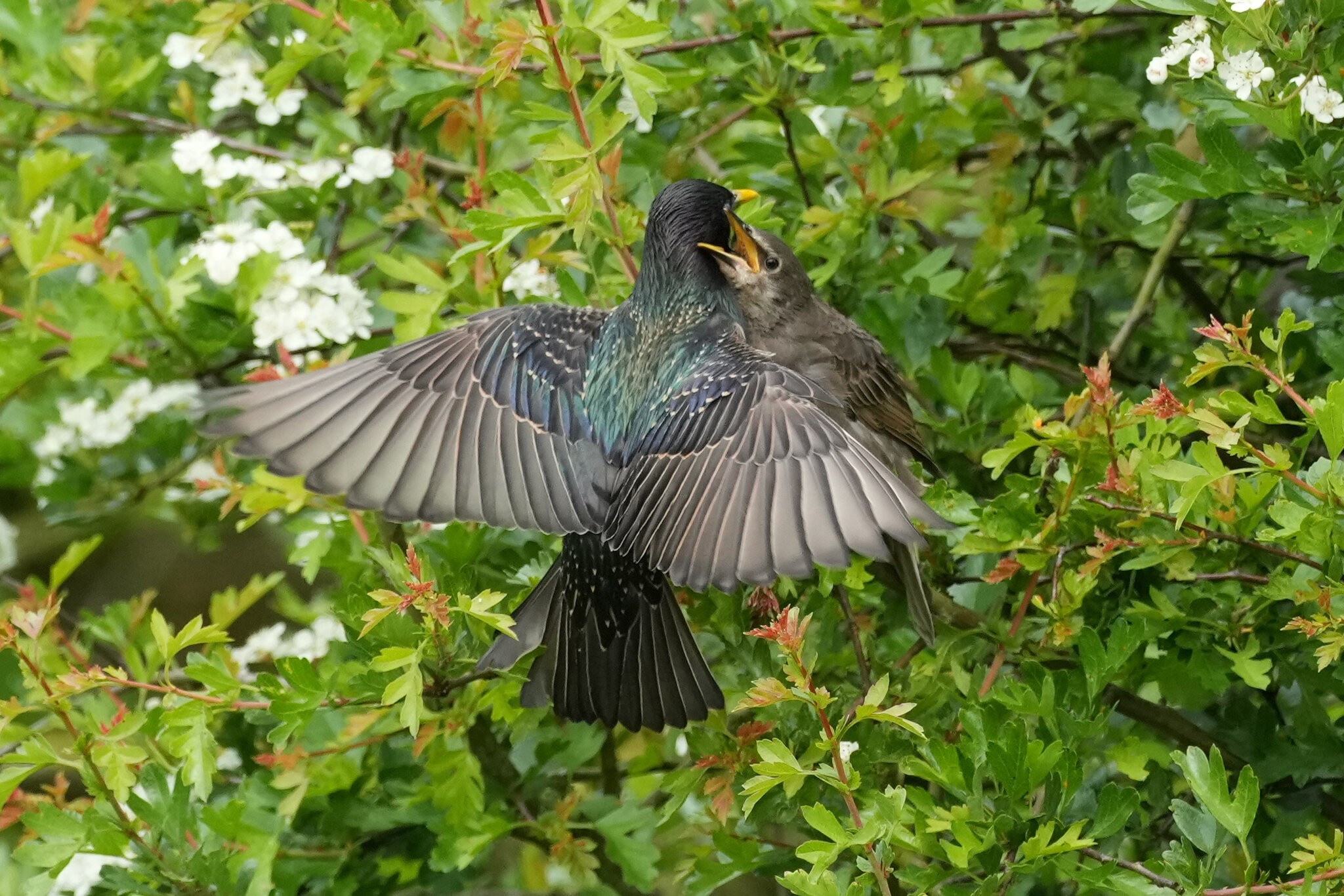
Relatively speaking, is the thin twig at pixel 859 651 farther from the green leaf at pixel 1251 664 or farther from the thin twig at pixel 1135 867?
the green leaf at pixel 1251 664

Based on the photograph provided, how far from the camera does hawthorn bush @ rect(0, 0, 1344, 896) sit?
2.08 m

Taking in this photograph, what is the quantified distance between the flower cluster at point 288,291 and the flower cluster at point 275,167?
17 cm

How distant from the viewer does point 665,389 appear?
270cm

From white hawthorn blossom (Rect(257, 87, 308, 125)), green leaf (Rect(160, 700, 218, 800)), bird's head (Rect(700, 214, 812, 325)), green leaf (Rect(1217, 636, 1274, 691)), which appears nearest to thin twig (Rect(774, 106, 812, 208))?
bird's head (Rect(700, 214, 812, 325))

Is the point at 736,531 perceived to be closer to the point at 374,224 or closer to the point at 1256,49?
the point at 1256,49

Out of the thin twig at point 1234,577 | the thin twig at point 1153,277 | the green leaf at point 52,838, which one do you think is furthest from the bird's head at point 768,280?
the green leaf at point 52,838

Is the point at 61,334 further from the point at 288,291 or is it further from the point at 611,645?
the point at 611,645

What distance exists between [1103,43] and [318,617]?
2128 mm

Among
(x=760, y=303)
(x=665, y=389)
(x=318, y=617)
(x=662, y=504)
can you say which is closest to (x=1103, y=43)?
(x=760, y=303)

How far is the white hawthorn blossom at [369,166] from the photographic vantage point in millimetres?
3021

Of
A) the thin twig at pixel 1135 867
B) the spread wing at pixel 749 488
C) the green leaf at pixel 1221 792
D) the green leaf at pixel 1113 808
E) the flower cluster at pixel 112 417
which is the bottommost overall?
the thin twig at pixel 1135 867

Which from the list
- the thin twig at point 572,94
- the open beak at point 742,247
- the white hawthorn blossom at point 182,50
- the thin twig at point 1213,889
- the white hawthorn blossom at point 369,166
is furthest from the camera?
the white hawthorn blossom at point 182,50

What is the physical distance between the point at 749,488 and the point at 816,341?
83 cm

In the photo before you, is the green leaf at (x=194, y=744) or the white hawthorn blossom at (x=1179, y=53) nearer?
the white hawthorn blossom at (x=1179, y=53)
